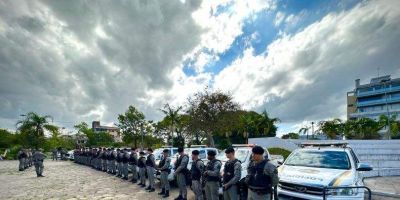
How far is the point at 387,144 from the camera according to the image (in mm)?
18188

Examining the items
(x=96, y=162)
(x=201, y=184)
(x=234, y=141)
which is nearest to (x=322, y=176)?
(x=201, y=184)

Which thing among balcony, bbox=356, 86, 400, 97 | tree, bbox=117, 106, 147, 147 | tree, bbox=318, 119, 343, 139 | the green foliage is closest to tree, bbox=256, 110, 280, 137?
tree, bbox=318, 119, 343, 139

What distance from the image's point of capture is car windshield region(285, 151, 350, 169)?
740 centimetres

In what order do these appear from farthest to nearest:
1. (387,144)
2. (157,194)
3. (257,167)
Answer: (387,144), (157,194), (257,167)

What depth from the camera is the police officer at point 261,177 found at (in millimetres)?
5375

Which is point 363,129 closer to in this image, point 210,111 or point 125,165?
point 210,111

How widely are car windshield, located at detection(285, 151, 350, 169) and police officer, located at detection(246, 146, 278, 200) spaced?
9.04ft

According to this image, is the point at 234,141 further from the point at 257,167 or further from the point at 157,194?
the point at 257,167

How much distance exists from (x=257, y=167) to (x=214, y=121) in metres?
28.8

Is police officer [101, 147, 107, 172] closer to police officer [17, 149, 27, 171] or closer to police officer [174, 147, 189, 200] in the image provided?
police officer [17, 149, 27, 171]

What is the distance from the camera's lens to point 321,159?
307 inches

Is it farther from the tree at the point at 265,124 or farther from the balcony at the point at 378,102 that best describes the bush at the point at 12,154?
the balcony at the point at 378,102

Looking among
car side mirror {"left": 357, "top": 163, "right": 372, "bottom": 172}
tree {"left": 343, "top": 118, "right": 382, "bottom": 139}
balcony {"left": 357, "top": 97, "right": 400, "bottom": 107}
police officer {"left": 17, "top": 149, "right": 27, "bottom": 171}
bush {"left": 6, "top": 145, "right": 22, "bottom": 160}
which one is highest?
balcony {"left": 357, "top": 97, "right": 400, "bottom": 107}

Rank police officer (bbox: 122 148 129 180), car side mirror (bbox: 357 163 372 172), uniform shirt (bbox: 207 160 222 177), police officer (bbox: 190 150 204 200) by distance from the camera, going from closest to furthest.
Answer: car side mirror (bbox: 357 163 372 172)
uniform shirt (bbox: 207 160 222 177)
police officer (bbox: 190 150 204 200)
police officer (bbox: 122 148 129 180)
